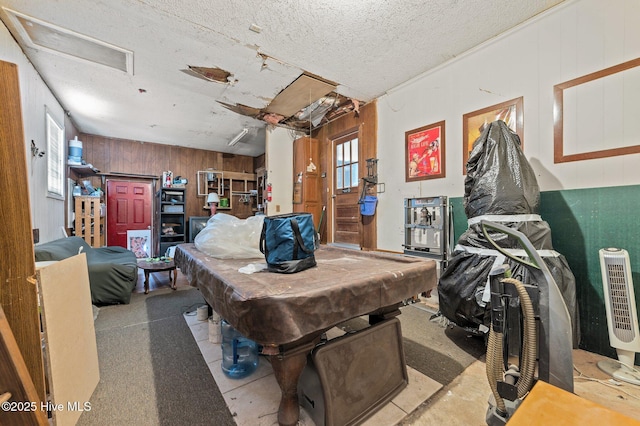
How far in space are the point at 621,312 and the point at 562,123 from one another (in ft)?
5.30

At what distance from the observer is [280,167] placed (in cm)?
541

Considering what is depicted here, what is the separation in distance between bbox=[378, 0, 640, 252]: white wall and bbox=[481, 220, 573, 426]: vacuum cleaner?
1796 mm

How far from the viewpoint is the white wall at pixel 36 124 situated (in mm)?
2654

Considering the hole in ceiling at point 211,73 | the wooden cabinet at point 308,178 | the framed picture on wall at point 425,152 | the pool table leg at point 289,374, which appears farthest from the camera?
the wooden cabinet at point 308,178

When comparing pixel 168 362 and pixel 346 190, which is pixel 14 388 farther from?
pixel 346 190

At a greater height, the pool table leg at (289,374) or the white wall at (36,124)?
the white wall at (36,124)

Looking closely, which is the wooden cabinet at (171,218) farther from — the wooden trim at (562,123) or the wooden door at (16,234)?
the wooden trim at (562,123)

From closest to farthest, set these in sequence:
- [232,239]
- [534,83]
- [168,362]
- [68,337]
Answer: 1. [68,337]
2. [168,362]
3. [232,239]
4. [534,83]

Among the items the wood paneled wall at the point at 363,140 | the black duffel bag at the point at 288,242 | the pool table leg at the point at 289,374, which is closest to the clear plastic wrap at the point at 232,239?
the black duffel bag at the point at 288,242

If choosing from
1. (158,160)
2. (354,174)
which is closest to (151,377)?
(354,174)

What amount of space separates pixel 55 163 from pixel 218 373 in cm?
465

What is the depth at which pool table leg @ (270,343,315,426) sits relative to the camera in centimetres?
113

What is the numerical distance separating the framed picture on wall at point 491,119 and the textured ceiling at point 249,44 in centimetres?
77

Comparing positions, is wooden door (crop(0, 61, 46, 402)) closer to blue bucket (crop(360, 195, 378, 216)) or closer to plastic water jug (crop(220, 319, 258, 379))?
plastic water jug (crop(220, 319, 258, 379))
